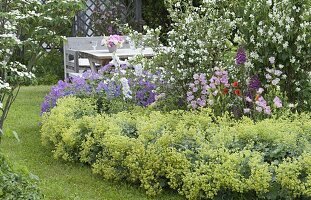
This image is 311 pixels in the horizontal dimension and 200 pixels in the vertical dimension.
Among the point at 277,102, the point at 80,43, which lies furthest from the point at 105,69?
the point at 80,43

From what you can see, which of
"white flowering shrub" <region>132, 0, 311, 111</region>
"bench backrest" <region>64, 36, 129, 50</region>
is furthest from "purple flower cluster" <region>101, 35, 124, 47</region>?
"white flowering shrub" <region>132, 0, 311, 111</region>

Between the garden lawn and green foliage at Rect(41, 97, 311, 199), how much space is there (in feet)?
0.31

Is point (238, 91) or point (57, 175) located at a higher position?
point (238, 91)

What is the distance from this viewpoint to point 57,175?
5.58m

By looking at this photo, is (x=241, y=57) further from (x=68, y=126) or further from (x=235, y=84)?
(x=68, y=126)

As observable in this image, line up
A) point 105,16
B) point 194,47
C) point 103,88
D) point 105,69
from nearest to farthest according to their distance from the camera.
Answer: point 194,47 < point 103,88 < point 105,69 < point 105,16

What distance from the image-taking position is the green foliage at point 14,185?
3.27 meters

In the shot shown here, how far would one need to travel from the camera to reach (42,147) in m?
6.66

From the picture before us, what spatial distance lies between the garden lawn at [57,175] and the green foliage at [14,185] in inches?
9.0

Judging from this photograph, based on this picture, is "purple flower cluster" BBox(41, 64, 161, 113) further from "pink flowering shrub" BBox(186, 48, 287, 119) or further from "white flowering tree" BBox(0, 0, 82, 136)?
"white flowering tree" BBox(0, 0, 82, 136)

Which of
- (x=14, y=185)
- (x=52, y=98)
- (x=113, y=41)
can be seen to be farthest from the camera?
(x=113, y=41)

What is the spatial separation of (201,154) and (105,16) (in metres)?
8.80

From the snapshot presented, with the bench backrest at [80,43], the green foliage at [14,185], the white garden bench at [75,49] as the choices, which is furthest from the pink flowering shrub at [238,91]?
the bench backrest at [80,43]

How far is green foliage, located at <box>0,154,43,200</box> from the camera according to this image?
3269mm
